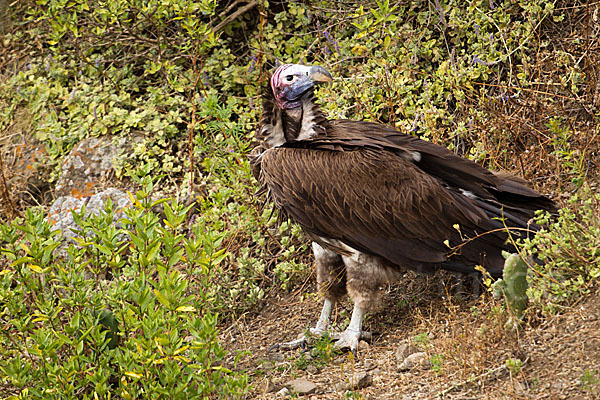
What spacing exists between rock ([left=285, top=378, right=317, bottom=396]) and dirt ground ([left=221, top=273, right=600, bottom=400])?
1.3 inches

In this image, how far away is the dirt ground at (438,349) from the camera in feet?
11.1

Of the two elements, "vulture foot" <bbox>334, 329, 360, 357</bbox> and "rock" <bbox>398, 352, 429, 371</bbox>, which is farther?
"vulture foot" <bbox>334, 329, 360, 357</bbox>

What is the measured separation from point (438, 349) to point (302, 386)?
0.77 m

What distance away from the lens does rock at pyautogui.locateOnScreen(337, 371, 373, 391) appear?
4004mm

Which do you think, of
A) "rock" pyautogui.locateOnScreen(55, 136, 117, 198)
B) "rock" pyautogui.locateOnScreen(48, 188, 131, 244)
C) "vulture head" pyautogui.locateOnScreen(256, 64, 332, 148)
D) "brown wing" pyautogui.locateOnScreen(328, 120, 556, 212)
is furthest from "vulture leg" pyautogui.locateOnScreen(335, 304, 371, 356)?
"rock" pyautogui.locateOnScreen(55, 136, 117, 198)

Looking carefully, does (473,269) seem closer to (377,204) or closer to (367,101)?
(377,204)

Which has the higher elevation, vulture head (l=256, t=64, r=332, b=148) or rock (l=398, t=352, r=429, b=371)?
vulture head (l=256, t=64, r=332, b=148)

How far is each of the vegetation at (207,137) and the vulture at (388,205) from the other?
10.8 inches

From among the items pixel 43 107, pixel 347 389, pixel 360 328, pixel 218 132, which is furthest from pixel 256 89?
pixel 347 389

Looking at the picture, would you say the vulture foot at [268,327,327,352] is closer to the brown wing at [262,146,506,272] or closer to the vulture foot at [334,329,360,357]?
the vulture foot at [334,329,360,357]

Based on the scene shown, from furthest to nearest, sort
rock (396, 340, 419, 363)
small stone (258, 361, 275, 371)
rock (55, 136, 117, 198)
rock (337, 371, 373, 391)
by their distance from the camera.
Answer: rock (55, 136, 117, 198) → small stone (258, 361, 275, 371) → rock (396, 340, 419, 363) → rock (337, 371, 373, 391)

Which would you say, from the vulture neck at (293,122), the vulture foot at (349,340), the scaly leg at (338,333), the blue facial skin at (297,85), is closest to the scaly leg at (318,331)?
the scaly leg at (338,333)

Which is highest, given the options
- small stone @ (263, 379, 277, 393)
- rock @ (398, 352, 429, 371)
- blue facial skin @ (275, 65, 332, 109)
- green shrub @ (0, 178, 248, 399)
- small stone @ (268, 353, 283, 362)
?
blue facial skin @ (275, 65, 332, 109)

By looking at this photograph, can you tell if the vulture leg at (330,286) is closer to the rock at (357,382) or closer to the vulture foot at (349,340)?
the vulture foot at (349,340)
